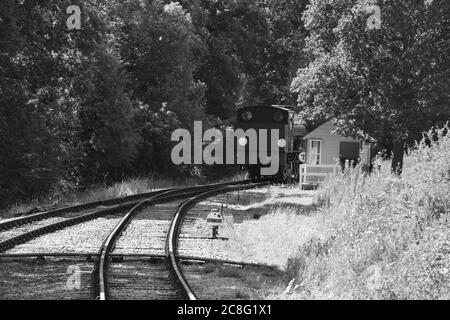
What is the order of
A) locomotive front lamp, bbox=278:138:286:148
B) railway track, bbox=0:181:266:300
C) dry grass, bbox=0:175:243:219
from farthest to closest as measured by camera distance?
locomotive front lamp, bbox=278:138:286:148
dry grass, bbox=0:175:243:219
railway track, bbox=0:181:266:300

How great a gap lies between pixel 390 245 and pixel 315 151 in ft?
107

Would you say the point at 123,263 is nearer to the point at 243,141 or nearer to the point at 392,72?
the point at 392,72

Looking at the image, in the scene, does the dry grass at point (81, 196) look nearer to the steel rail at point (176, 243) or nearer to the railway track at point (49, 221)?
the railway track at point (49, 221)

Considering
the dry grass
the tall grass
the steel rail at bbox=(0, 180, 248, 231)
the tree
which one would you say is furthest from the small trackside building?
the tall grass

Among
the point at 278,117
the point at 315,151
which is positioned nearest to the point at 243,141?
the point at 278,117

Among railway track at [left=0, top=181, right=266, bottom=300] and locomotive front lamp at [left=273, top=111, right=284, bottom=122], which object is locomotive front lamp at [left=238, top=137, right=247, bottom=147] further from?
railway track at [left=0, top=181, right=266, bottom=300]

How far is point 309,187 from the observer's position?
3372 centimetres

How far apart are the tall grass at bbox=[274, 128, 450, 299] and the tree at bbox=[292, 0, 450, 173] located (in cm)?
1102

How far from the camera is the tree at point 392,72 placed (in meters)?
25.8

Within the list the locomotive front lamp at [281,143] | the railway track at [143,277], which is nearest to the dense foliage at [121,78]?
the locomotive front lamp at [281,143]

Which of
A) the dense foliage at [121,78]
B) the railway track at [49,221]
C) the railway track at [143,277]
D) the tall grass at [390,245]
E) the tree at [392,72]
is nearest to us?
the tall grass at [390,245]

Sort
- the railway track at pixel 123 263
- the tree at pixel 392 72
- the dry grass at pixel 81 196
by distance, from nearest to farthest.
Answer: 1. the railway track at pixel 123 263
2. the dry grass at pixel 81 196
3. the tree at pixel 392 72

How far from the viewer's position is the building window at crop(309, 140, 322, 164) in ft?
142

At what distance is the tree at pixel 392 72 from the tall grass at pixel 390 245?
11.0m
